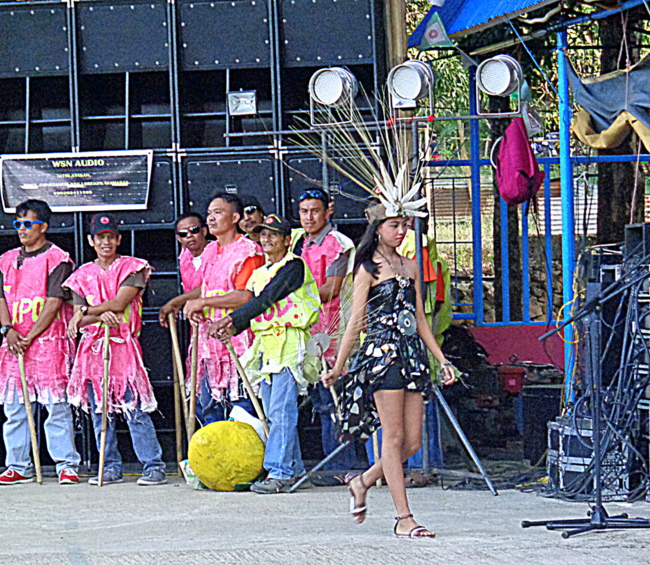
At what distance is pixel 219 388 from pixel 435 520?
2253mm

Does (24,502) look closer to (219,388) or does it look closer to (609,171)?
(219,388)

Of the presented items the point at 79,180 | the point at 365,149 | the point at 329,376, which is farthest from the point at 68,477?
the point at 365,149

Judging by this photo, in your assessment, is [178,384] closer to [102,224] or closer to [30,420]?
[30,420]

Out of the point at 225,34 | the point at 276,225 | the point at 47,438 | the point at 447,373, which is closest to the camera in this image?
the point at 447,373

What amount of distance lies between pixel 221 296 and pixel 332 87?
5.02 ft

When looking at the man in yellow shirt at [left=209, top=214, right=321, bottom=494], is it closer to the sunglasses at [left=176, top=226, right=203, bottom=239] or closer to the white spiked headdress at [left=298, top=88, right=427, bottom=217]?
the white spiked headdress at [left=298, top=88, right=427, bottom=217]

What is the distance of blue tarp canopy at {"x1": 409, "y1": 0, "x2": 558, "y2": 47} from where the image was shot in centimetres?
871

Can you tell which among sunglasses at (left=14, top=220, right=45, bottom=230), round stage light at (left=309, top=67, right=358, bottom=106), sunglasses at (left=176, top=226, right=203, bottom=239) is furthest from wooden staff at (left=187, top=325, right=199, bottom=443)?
round stage light at (left=309, top=67, right=358, bottom=106)

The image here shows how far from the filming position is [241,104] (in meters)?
8.98

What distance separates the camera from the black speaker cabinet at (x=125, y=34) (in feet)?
28.5

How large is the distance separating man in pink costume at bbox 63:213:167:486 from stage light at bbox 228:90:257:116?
4.52ft

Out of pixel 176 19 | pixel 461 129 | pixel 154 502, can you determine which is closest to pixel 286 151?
pixel 176 19

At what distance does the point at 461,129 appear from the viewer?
18.1m

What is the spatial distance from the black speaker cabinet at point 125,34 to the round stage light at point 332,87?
1402mm
